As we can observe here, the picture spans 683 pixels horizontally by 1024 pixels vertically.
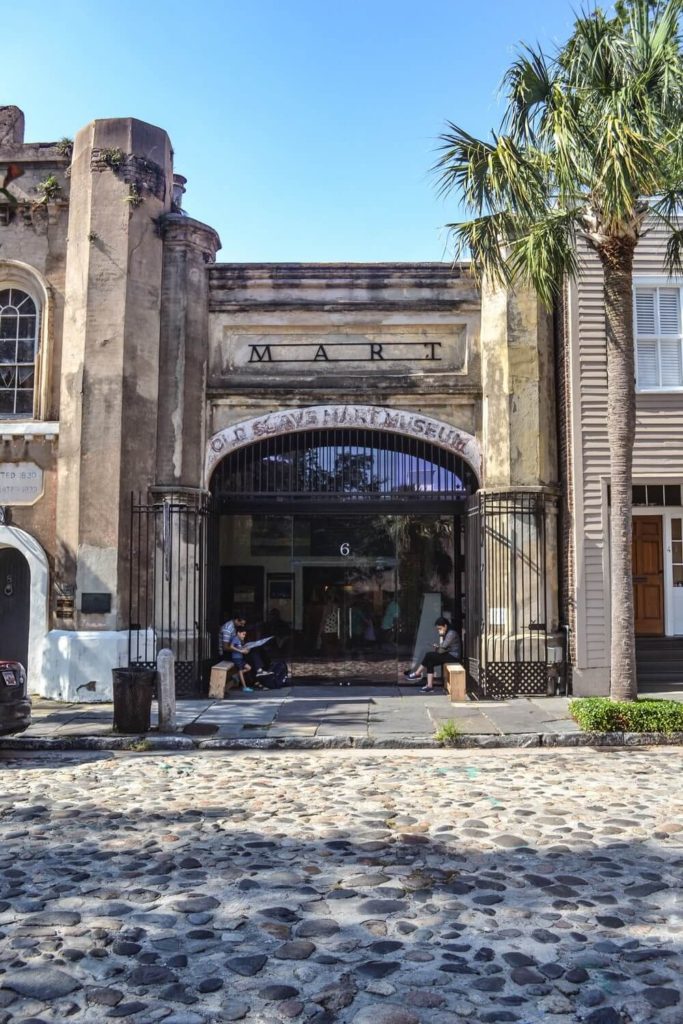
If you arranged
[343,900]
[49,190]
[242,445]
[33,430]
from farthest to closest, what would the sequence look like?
[49,190] → [242,445] → [33,430] → [343,900]

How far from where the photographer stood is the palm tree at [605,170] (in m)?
10.5

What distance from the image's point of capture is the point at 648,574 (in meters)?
15.9

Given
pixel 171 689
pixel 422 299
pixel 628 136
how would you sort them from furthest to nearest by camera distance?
1. pixel 422 299
2. pixel 171 689
3. pixel 628 136

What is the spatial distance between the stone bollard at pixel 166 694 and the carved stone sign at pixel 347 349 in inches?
230

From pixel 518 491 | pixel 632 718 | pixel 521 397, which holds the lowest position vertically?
pixel 632 718

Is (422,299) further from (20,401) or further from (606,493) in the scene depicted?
(20,401)

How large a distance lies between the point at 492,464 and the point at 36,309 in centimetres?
864

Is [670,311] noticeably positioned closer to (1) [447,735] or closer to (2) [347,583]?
(2) [347,583]

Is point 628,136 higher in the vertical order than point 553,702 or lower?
higher

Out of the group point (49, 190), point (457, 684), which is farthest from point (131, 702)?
point (49, 190)

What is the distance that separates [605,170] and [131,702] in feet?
29.0

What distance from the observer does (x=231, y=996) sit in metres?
3.91

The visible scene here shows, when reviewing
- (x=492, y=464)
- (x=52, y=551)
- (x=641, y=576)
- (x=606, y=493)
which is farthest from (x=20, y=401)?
(x=641, y=576)

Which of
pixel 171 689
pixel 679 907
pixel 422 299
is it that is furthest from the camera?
pixel 422 299
